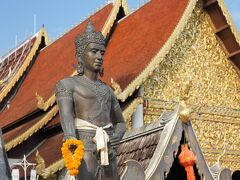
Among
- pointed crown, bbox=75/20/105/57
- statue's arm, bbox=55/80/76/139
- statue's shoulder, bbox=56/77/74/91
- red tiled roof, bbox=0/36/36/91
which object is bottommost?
statue's arm, bbox=55/80/76/139

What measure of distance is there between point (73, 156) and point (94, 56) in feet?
1.93

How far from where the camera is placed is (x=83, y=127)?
3.08m

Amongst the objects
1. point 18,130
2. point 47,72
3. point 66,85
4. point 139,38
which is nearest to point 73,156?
point 66,85

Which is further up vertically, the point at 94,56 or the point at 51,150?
the point at 51,150

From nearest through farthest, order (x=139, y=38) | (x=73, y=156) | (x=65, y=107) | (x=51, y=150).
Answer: (x=73, y=156)
(x=65, y=107)
(x=51, y=150)
(x=139, y=38)

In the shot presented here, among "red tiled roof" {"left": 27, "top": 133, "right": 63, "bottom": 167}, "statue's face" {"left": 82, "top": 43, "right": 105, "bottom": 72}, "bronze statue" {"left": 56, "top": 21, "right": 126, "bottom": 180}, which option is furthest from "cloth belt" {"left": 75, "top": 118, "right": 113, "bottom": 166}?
"red tiled roof" {"left": 27, "top": 133, "right": 63, "bottom": 167}

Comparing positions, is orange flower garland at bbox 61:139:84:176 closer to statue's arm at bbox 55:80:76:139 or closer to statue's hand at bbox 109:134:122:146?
statue's arm at bbox 55:80:76:139

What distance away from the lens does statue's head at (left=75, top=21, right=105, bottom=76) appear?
126 inches

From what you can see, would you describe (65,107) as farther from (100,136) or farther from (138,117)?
(138,117)

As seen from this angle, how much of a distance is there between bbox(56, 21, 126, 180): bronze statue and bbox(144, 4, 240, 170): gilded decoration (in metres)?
6.08

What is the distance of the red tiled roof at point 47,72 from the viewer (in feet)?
35.4

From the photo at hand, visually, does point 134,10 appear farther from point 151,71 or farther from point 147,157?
point 147,157

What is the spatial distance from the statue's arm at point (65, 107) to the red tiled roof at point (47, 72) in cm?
691

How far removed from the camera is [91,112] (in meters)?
3.14
